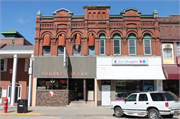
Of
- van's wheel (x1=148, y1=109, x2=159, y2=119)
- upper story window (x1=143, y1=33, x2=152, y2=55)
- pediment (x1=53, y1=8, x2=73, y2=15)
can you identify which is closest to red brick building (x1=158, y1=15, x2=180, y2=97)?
upper story window (x1=143, y1=33, x2=152, y2=55)

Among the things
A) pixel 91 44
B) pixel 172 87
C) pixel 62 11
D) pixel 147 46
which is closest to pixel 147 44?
pixel 147 46

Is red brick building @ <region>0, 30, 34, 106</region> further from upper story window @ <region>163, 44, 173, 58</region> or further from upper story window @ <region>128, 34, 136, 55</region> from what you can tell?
upper story window @ <region>163, 44, 173, 58</region>

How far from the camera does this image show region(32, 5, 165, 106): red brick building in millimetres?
17594

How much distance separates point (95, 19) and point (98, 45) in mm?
2889

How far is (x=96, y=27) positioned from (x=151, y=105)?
10.7 m

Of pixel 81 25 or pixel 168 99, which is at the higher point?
pixel 81 25

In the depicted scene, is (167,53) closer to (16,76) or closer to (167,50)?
(167,50)

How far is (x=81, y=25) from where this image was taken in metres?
19.0

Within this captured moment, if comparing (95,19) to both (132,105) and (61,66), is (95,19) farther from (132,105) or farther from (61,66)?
(132,105)

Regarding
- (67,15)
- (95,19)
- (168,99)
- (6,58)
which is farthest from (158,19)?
(6,58)

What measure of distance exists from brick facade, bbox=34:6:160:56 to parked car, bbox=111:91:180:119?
24.7 ft

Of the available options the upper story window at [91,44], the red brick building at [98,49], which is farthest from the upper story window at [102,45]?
the upper story window at [91,44]

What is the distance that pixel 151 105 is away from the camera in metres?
10.6

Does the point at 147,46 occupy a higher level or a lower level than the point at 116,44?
lower
